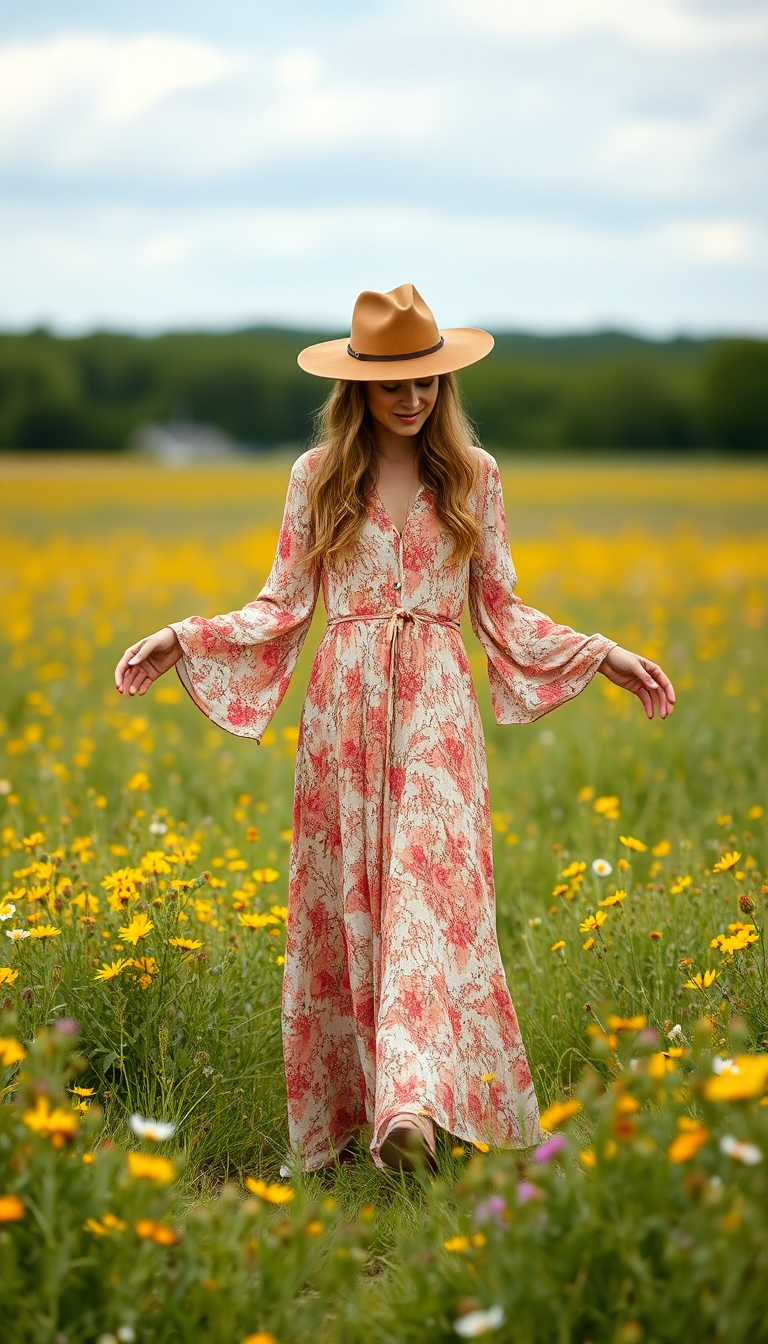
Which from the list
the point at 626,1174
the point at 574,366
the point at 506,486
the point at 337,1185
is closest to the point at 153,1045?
the point at 337,1185

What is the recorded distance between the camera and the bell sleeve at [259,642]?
3055 millimetres

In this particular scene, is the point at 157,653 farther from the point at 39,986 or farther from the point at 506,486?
the point at 506,486

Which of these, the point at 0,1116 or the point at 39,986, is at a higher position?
the point at 0,1116

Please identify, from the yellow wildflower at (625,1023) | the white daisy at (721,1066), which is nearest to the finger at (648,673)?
the yellow wildflower at (625,1023)

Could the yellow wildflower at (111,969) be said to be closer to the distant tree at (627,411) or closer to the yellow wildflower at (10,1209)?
the yellow wildflower at (10,1209)

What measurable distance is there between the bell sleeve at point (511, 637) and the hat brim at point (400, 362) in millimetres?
237

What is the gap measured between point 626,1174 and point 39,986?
158cm

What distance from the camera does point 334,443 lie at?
3059mm

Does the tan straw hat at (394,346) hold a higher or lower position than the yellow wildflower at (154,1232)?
higher

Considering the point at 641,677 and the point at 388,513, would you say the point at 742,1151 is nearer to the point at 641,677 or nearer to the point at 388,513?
the point at 641,677

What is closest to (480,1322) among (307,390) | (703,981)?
(703,981)

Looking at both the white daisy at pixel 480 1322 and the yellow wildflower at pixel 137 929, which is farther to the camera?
the yellow wildflower at pixel 137 929

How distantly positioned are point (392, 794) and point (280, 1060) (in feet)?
2.77

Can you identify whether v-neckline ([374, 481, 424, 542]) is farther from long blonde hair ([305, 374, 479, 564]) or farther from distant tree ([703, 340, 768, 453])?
distant tree ([703, 340, 768, 453])
